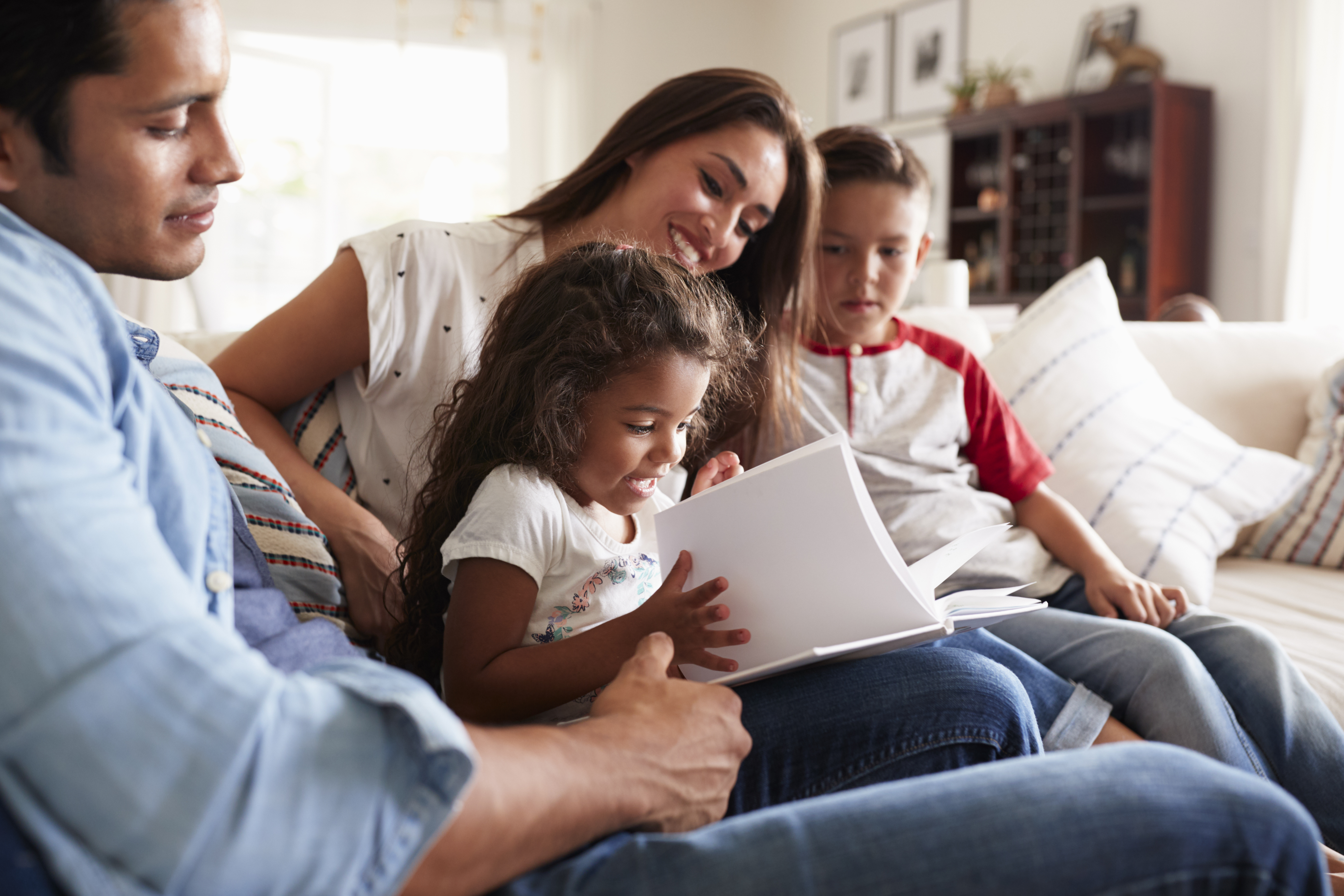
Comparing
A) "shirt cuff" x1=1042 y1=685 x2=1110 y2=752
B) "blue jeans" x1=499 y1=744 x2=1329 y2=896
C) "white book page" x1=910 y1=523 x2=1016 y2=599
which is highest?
"white book page" x1=910 y1=523 x2=1016 y2=599

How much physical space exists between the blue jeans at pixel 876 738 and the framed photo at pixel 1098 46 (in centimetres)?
411

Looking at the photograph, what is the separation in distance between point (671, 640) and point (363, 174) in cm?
551

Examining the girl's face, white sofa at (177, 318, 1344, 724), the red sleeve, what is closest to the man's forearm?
the girl's face

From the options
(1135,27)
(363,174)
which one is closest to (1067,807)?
(1135,27)

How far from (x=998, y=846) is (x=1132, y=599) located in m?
0.95

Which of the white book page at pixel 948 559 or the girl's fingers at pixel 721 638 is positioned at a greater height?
the white book page at pixel 948 559

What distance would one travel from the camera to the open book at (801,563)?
0.84m

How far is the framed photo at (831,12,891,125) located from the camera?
572cm

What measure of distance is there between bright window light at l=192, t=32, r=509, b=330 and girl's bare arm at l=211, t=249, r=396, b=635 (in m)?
4.42

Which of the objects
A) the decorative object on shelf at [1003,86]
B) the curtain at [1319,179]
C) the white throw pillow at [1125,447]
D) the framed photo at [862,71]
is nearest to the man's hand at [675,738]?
the white throw pillow at [1125,447]

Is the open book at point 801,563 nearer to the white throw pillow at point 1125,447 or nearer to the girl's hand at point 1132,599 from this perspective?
the girl's hand at point 1132,599

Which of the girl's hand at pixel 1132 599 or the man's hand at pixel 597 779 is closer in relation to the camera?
the man's hand at pixel 597 779

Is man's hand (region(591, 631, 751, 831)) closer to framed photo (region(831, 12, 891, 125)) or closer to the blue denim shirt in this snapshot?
the blue denim shirt

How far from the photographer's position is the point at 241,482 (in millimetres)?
1031
